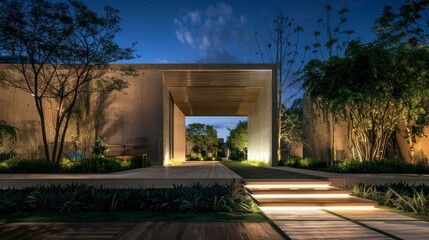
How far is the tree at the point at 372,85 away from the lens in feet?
27.9

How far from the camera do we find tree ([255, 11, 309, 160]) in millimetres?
16281

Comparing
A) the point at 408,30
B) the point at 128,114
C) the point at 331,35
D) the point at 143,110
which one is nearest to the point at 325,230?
the point at 408,30

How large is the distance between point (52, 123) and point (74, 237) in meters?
11.7

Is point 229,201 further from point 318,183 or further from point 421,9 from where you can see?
point 421,9

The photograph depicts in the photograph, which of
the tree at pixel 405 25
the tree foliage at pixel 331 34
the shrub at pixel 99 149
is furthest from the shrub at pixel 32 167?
the tree foliage at pixel 331 34

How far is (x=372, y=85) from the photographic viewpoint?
27.5ft

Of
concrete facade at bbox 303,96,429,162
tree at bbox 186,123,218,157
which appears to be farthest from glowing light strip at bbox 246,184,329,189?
tree at bbox 186,123,218,157

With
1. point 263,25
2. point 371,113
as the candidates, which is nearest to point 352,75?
point 371,113

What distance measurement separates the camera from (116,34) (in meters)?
11.1

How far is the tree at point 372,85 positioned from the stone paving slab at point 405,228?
4811 millimetres

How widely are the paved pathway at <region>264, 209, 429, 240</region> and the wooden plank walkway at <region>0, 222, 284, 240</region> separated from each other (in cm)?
39

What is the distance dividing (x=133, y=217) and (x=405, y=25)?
9994 millimetres

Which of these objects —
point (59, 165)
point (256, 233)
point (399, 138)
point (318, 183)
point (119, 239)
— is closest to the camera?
point (119, 239)

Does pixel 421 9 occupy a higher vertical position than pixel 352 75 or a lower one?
higher
